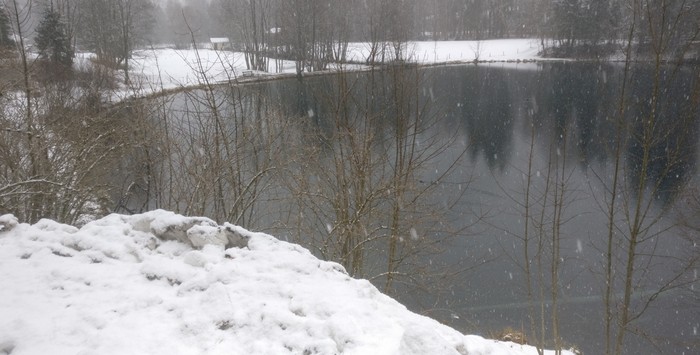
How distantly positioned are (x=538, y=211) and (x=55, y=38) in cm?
2280

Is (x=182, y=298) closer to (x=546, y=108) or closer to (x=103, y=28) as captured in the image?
(x=546, y=108)

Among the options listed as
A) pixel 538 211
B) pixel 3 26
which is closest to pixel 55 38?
pixel 3 26

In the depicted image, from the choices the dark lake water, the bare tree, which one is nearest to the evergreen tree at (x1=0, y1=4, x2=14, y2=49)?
the dark lake water

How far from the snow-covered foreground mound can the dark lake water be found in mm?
3785

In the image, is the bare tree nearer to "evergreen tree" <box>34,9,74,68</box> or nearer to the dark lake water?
"evergreen tree" <box>34,9,74,68</box>

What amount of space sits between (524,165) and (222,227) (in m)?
14.2

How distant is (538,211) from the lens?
43.9ft

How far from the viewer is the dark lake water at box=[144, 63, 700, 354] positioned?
29.2 ft

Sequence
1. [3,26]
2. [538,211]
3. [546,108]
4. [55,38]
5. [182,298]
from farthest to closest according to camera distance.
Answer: [546,108], [55,38], [3,26], [538,211], [182,298]

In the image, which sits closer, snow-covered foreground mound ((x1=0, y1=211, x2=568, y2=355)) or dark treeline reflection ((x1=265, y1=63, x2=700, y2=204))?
snow-covered foreground mound ((x1=0, y1=211, x2=568, y2=355))

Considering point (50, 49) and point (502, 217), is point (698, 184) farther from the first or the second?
point (50, 49)

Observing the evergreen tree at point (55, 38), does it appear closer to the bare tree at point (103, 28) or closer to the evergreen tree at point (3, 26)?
the evergreen tree at point (3, 26)

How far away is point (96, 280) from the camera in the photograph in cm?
407

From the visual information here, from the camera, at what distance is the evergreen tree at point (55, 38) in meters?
23.3
